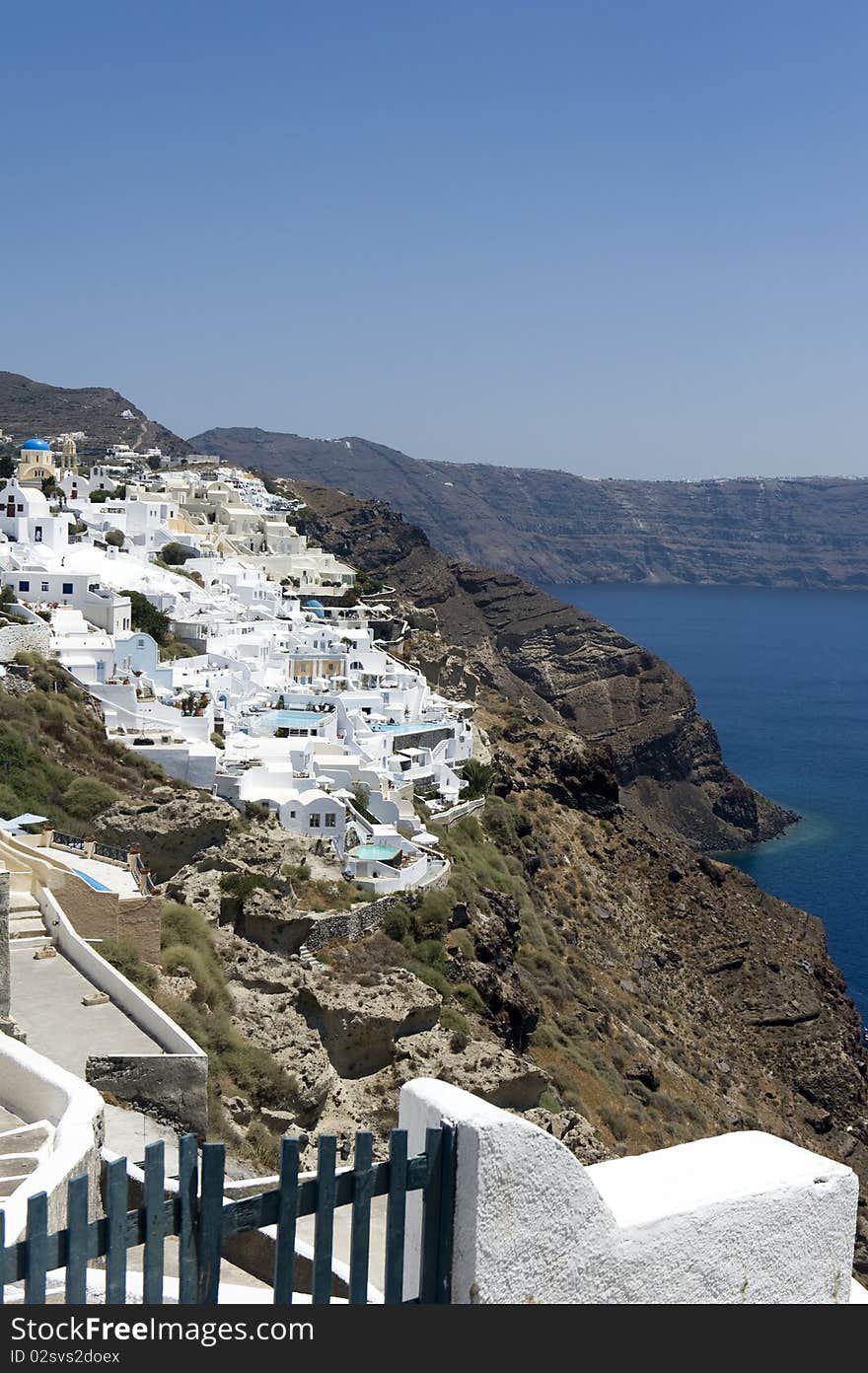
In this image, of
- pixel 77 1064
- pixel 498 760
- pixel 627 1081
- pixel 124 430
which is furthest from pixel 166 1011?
Answer: pixel 124 430

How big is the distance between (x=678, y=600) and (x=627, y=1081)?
557 ft

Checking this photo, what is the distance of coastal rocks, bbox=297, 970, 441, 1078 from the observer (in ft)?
43.7

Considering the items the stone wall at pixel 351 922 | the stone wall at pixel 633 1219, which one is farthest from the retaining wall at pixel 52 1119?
the stone wall at pixel 351 922

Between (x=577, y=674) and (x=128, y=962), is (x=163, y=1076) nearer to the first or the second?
(x=128, y=962)

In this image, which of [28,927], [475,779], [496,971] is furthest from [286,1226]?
[475,779]

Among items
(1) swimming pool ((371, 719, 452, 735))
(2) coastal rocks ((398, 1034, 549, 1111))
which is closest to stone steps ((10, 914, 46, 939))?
(2) coastal rocks ((398, 1034, 549, 1111))

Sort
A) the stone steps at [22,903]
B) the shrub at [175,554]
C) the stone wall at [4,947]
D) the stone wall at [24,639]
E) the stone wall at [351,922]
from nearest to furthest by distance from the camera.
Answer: the stone wall at [4,947] < the stone steps at [22,903] < the stone wall at [351,922] < the stone wall at [24,639] < the shrub at [175,554]

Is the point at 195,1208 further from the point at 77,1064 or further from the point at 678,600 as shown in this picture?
the point at 678,600

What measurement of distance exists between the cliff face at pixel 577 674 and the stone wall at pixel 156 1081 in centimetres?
5153

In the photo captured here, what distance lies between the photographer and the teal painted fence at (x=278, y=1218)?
289 cm

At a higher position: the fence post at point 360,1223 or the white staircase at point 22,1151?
the fence post at point 360,1223

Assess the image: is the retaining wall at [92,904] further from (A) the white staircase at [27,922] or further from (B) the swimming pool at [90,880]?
(A) the white staircase at [27,922]

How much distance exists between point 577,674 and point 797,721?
777 inches

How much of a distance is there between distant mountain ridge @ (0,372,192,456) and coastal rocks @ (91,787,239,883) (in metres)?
72.7
